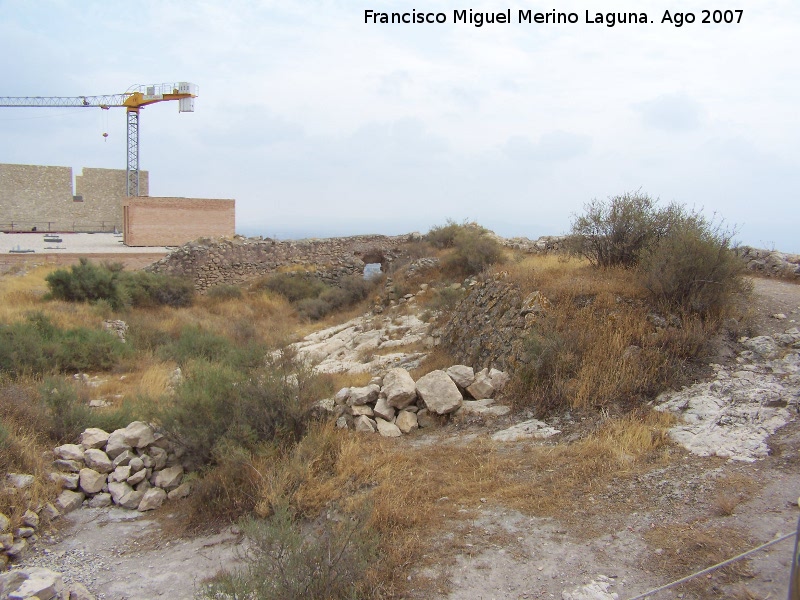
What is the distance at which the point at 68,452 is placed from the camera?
593cm

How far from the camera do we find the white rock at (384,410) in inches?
269

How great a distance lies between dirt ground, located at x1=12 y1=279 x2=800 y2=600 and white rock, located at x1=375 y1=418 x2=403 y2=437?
2001mm

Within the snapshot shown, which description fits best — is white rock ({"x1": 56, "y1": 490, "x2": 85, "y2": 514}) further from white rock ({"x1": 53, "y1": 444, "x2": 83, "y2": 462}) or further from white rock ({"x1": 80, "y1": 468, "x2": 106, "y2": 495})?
white rock ({"x1": 53, "y1": 444, "x2": 83, "y2": 462})

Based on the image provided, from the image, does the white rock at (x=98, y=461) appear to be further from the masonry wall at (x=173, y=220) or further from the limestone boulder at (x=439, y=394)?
the masonry wall at (x=173, y=220)

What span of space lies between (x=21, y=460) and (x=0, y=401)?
1.38 m

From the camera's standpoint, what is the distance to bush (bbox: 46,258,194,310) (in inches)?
610

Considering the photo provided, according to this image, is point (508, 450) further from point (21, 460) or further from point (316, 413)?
point (21, 460)

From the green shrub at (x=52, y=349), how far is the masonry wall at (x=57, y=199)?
23.5 metres

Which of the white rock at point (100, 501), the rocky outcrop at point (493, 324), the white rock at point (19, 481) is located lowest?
the white rock at point (100, 501)

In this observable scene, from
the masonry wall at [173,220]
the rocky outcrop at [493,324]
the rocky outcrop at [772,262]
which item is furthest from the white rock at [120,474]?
the masonry wall at [173,220]

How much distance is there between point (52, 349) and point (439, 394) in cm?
730

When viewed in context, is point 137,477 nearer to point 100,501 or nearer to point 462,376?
point 100,501

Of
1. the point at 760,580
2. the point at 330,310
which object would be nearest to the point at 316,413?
the point at 760,580

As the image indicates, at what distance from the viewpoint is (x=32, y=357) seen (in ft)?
31.2
